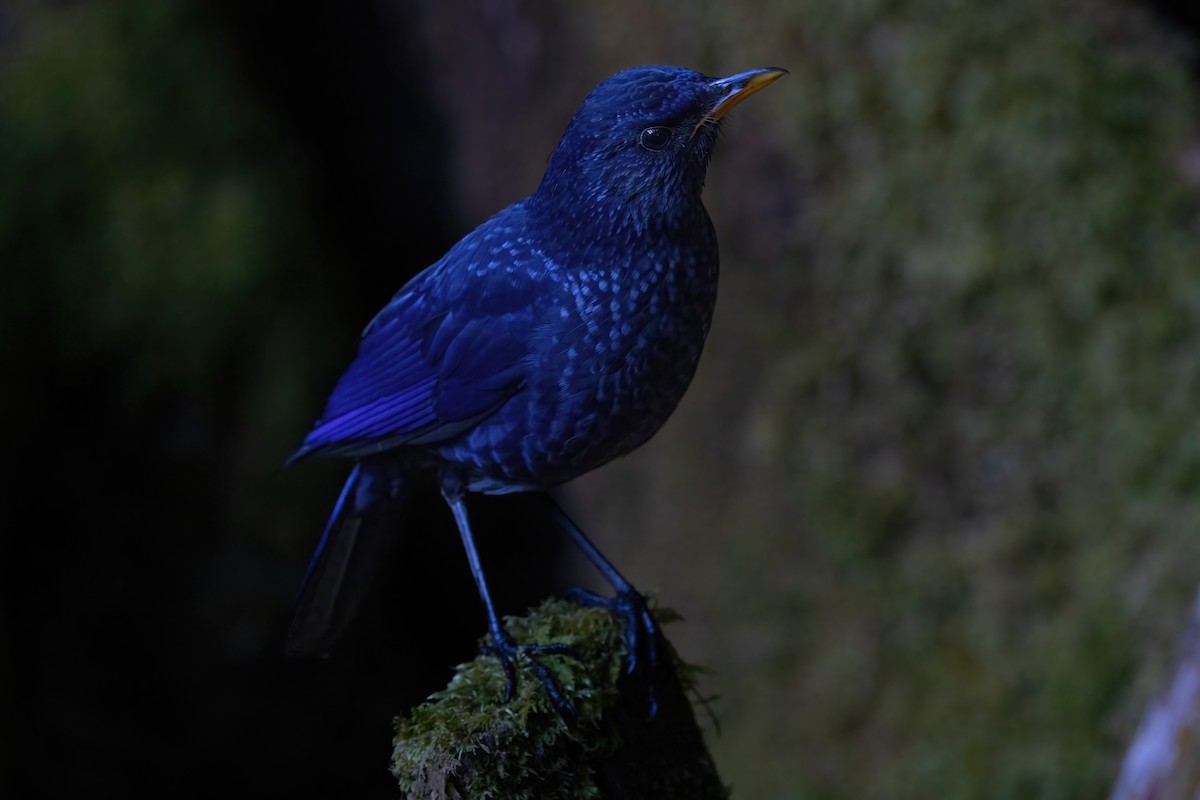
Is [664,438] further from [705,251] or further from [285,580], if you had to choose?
[705,251]

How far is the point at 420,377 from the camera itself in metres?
2.33

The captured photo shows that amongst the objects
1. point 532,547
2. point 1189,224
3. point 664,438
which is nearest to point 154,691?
point 532,547

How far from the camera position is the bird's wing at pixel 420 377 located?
7.27 ft

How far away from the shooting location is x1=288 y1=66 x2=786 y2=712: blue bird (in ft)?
6.91

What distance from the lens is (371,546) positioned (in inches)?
101

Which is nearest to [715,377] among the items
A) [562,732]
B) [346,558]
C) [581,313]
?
[346,558]

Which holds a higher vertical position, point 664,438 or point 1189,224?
point 664,438

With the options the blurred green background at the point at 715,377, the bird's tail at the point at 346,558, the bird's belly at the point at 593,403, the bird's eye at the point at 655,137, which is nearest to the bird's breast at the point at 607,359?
the bird's belly at the point at 593,403

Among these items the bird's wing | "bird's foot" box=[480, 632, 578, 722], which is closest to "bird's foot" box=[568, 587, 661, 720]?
"bird's foot" box=[480, 632, 578, 722]

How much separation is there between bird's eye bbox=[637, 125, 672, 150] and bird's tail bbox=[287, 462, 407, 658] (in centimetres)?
85

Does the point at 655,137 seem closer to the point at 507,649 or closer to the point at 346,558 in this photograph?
the point at 507,649

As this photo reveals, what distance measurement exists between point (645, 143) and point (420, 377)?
0.61 m

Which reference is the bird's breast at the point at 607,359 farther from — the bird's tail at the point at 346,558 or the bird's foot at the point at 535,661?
the bird's tail at the point at 346,558

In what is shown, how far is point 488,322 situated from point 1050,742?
2.47 m
